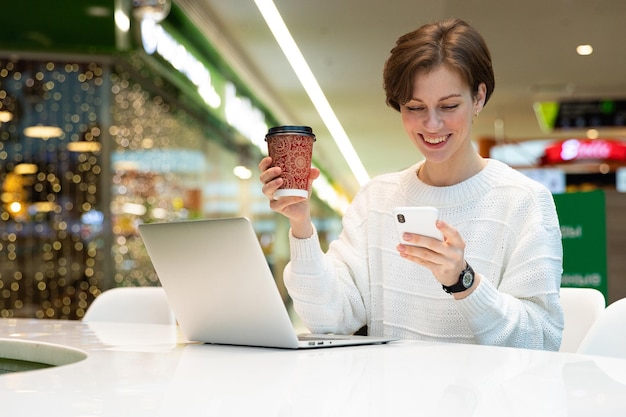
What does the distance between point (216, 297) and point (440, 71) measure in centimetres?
73

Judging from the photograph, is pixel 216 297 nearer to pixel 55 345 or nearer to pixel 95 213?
pixel 55 345

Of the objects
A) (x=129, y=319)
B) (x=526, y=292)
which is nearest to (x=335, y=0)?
(x=129, y=319)

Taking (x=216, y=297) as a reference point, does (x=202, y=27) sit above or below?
above

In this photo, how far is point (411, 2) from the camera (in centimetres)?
635

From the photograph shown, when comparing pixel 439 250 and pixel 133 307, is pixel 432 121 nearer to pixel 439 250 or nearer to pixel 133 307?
pixel 439 250

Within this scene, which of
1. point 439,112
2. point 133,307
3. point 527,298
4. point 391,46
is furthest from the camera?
point 391,46

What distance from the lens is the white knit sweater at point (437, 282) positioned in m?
1.71

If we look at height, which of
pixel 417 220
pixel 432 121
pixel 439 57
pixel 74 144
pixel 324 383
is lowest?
pixel 324 383

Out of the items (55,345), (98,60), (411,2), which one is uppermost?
(411,2)

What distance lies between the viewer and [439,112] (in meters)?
1.85

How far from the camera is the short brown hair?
1853 millimetres

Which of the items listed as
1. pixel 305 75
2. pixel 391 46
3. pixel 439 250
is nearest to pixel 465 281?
pixel 439 250

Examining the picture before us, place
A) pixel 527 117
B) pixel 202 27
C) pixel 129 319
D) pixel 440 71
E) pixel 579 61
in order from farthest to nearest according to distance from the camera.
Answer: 1. pixel 527 117
2. pixel 579 61
3. pixel 202 27
4. pixel 129 319
5. pixel 440 71

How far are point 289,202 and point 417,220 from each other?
0.28m
